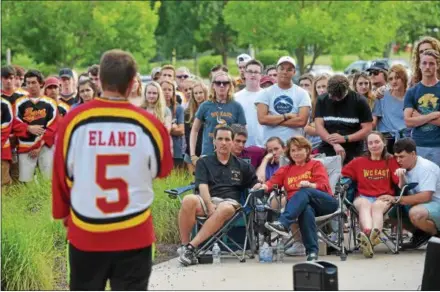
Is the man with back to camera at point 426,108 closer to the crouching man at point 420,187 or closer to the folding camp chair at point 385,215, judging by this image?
the crouching man at point 420,187

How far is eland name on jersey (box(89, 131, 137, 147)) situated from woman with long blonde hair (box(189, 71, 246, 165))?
19.2 feet

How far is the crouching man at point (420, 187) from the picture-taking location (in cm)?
1083

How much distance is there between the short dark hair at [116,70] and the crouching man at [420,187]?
17.4 ft

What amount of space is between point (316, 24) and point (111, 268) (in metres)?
36.4

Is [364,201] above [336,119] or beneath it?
beneath

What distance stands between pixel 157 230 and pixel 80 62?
34.6 m

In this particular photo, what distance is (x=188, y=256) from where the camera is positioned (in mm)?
10547

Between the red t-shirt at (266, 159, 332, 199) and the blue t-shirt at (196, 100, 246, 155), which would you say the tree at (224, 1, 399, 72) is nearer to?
the blue t-shirt at (196, 100, 246, 155)

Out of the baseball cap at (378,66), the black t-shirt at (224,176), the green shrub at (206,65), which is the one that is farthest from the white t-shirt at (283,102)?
the green shrub at (206,65)

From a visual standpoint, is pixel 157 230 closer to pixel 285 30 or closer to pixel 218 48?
pixel 285 30

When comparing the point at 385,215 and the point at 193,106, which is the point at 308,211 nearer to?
the point at 385,215

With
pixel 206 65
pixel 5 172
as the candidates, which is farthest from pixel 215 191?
pixel 206 65

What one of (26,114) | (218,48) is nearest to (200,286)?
(26,114)

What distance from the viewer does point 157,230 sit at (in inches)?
461
